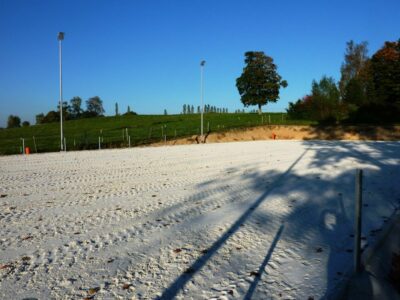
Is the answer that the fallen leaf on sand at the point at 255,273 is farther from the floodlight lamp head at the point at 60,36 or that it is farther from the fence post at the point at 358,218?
the floodlight lamp head at the point at 60,36

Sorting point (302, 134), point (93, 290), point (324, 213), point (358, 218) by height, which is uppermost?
point (302, 134)

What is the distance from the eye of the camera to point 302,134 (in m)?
39.5

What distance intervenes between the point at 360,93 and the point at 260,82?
24.4 m

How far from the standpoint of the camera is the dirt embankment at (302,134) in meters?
35.4

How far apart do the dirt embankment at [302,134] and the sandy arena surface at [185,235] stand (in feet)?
80.6

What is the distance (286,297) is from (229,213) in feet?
11.9

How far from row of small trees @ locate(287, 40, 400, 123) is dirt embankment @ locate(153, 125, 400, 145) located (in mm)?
6591

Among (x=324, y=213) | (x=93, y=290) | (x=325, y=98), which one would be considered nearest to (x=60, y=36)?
(x=324, y=213)

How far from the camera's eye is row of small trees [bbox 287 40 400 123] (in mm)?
45938

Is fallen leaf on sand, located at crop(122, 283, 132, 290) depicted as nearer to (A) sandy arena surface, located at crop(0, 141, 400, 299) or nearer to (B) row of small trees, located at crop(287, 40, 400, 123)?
(A) sandy arena surface, located at crop(0, 141, 400, 299)

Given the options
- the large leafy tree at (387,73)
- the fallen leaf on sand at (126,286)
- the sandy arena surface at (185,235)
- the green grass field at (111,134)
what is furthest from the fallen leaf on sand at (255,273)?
the large leafy tree at (387,73)

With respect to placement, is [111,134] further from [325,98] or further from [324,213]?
[324,213]

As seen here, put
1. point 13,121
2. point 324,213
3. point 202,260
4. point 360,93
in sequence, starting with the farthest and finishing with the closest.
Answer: point 13,121 → point 360,93 → point 324,213 → point 202,260

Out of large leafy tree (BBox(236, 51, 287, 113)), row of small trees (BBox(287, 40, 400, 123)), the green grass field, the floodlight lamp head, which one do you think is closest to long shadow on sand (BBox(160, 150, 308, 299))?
the floodlight lamp head
